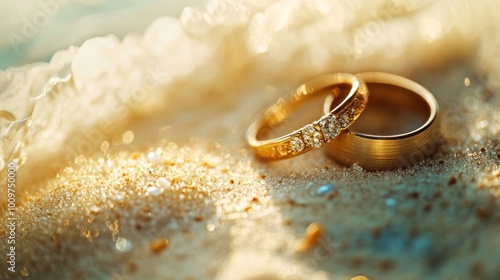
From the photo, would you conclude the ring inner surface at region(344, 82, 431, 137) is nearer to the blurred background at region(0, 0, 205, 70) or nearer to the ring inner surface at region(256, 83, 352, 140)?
the ring inner surface at region(256, 83, 352, 140)

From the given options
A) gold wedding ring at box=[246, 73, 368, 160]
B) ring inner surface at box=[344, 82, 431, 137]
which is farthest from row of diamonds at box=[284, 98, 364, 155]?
ring inner surface at box=[344, 82, 431, 137]

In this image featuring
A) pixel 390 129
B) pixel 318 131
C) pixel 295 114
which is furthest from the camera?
pixel 295 114

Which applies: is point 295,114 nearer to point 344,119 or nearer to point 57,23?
point 344,119

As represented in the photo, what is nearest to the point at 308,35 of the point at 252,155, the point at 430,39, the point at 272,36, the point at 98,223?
the point at 272,36

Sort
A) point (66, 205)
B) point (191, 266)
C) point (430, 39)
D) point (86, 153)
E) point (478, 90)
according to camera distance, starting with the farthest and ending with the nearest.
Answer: point (430, 39)
point (478, 90)
point (86, 153)
point (66, 205)
point (191, 266)

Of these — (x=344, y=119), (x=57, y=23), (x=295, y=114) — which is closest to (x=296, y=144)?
(x=344, y=119)

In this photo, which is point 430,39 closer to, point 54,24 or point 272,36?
point 272,36
